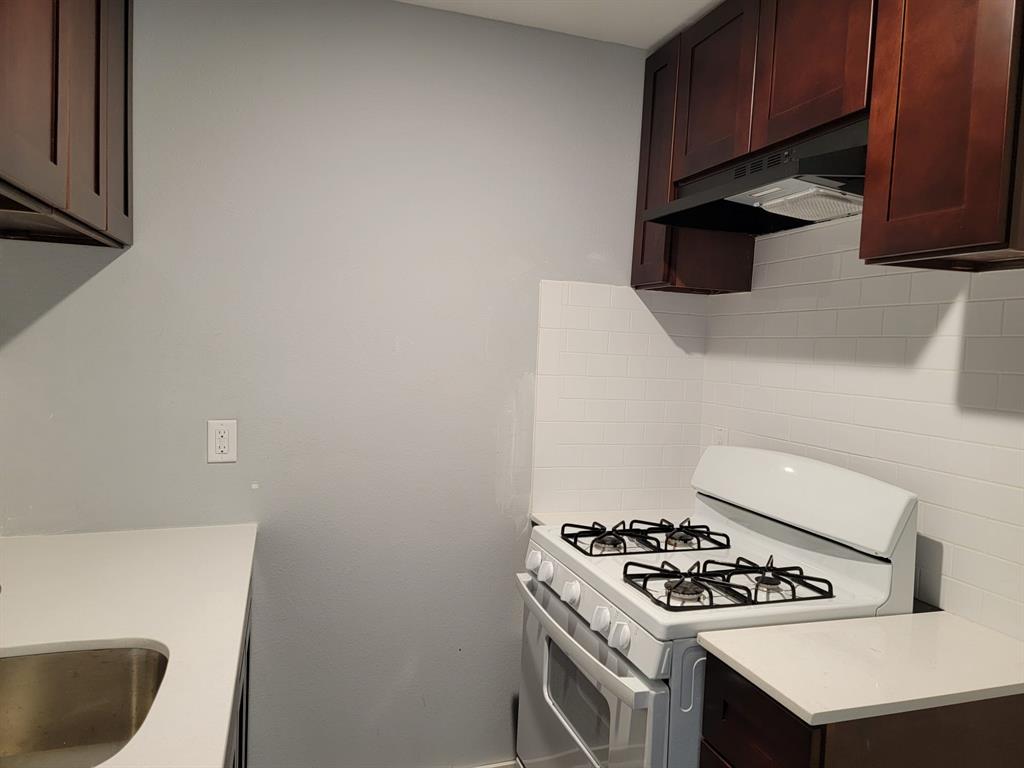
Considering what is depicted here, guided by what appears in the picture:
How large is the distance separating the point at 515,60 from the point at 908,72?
1.22 m

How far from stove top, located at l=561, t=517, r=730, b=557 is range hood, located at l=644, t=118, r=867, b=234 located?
91cm

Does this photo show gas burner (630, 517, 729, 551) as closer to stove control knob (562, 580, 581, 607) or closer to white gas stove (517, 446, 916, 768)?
white gas stove (517, 446, 916, 768)

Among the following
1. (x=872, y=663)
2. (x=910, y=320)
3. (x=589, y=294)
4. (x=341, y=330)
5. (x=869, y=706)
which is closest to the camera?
(x=869, y=706)

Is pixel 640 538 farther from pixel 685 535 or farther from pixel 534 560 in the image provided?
pixel 534 560

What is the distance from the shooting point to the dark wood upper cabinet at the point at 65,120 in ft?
3.51

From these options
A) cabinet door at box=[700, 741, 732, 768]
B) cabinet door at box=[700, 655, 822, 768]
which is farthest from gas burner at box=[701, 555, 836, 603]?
cabinet door at box=[700, 741, 732, 768]

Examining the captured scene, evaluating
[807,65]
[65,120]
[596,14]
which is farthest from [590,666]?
[596,14]

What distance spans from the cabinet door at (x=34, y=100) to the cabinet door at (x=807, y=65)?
1.53m

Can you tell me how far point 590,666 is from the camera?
5.10 ft

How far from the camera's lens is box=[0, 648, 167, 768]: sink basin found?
1.14 m

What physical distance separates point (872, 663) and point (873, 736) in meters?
0.15

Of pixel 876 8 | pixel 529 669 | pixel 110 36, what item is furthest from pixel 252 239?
pixel 876 8

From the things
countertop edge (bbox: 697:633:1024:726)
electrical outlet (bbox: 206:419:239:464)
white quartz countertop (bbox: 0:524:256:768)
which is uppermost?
electrical outlet (bbox: 206:419:239:464)

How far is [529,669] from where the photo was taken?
6.64 feet
